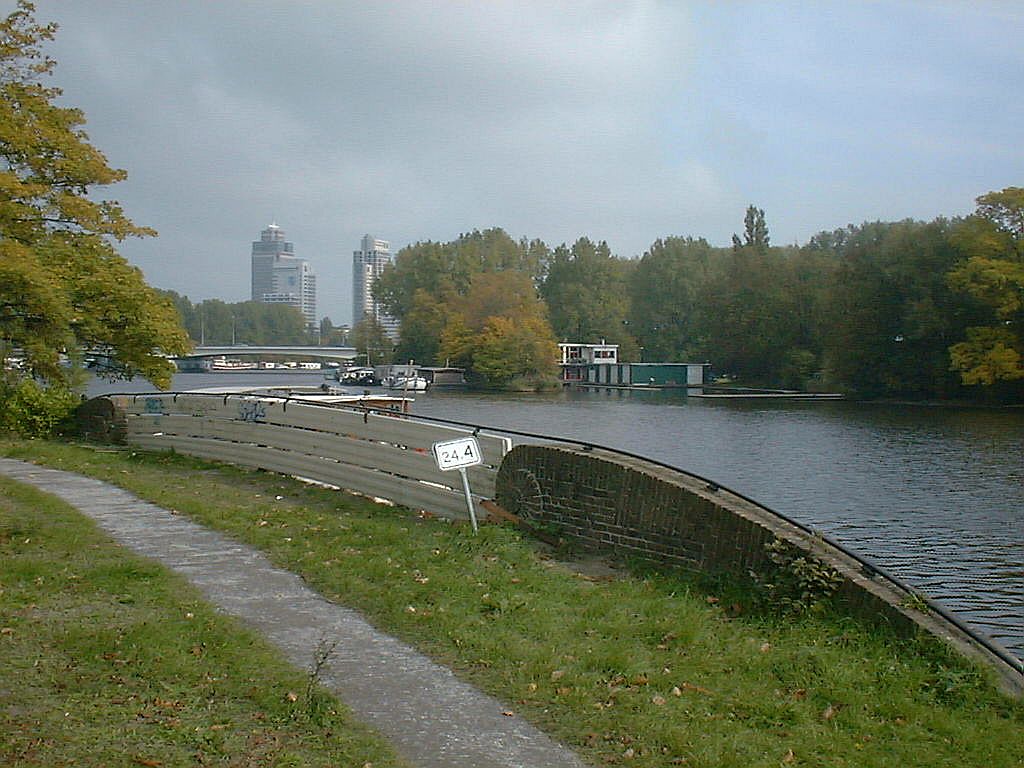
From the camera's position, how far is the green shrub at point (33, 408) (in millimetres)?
22594

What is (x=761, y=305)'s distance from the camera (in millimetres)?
97000

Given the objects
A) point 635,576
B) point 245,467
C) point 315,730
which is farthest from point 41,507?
point 315,730

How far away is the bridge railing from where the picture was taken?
12.1 m

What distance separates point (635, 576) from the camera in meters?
9.46

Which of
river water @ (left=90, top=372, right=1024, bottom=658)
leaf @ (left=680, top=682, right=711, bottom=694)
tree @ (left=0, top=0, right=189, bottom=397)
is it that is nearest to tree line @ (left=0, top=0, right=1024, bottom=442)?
tree @ (left=0, top=0, right=189, bottom=397)

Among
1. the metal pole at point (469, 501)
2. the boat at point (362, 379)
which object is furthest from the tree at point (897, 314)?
the metal pole at point (469, 501)

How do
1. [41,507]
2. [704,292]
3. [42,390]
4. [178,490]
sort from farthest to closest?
[704,292] → [42,390] → [178,490] → [41,507]

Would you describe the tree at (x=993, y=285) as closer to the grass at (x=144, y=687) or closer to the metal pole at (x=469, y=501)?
the metal pole at (x=469, y=501)

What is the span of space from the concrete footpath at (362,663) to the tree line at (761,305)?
59.5 meters

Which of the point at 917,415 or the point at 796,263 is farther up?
the point at 796,263

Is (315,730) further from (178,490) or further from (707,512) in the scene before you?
(178,490)

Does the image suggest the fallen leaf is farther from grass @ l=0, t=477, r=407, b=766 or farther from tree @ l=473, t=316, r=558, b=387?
tree @ l=473, t=316, r=558, b=387

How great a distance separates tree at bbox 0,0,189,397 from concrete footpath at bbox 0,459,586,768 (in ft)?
30.0

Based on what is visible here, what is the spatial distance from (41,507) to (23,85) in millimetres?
11705
